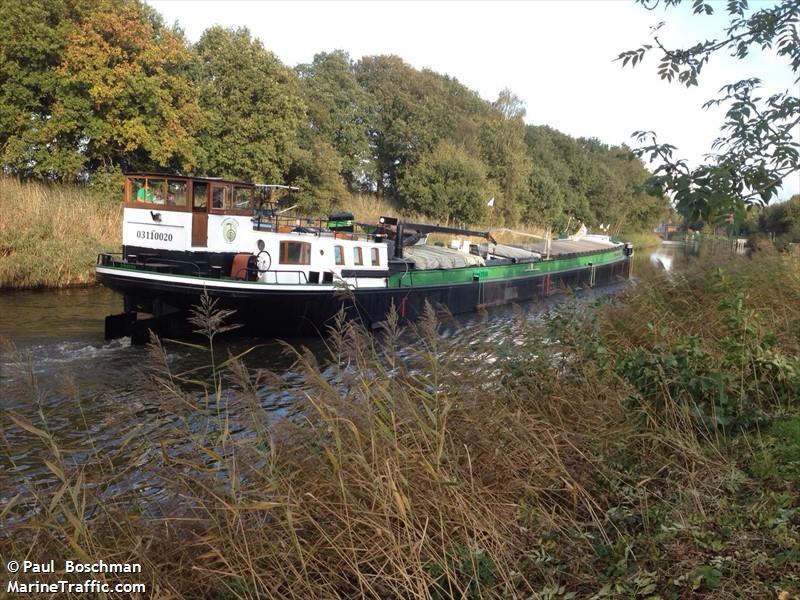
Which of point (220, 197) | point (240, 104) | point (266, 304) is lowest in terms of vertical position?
point (266, 304)

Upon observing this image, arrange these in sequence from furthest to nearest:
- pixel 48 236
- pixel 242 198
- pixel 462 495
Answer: pixel 48 236 < pixel 242 198 < pixel 462 495

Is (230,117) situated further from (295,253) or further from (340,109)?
(295,253)

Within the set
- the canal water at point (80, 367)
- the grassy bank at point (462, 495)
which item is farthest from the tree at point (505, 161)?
the grassy bank at point (462, 495)

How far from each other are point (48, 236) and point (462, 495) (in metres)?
20.8

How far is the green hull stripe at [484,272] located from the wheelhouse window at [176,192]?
18.2 ft

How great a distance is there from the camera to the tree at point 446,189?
43.0m

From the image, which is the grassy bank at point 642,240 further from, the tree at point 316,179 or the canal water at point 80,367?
the canal water at point 80,367

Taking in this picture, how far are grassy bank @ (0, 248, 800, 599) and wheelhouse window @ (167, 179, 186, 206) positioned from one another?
1055 cm

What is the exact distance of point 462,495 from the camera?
143 inches

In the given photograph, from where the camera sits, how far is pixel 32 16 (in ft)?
77.4

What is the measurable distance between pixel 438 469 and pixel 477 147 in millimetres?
49925

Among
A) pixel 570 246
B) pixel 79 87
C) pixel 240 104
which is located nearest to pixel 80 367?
pixel 79 87

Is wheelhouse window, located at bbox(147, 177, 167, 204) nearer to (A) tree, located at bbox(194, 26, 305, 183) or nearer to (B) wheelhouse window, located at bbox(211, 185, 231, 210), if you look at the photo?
(B) wheelhouse window, located at bbox(211, 185, 231, 210)

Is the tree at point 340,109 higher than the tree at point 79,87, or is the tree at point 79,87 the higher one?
the tree at point 340,109
